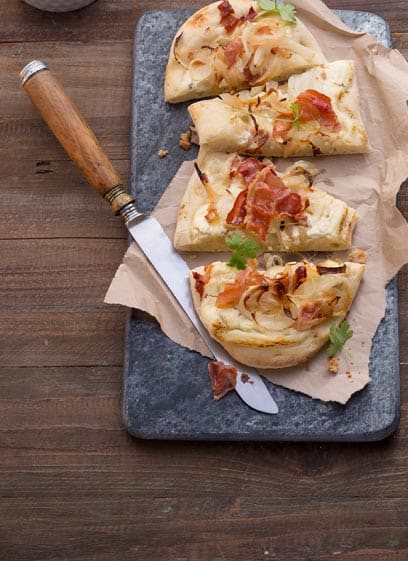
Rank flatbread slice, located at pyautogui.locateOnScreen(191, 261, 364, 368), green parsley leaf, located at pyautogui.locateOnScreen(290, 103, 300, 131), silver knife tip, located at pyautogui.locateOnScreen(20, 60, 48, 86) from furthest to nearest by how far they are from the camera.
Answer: silver knife tip, located at pyautogui.locateOnScreen(20, 60, 48, 86), green parsley leaf, located at pyautogui.locateOnScreen(290, 103, 300, 131), flatbread slice, located at pyautogui.locateOnScreen(191, 261, 364, 368)

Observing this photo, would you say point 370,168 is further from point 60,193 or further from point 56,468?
point 56,468

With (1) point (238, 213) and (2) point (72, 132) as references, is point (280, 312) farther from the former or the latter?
(2) point (72, 132)

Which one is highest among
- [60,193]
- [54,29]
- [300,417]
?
[54,29]

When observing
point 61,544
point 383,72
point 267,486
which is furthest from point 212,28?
point 61,544

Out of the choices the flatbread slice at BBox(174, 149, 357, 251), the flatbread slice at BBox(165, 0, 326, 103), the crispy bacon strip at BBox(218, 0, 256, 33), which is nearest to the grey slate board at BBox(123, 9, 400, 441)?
the flatbread slice at BBox(174, 149, 357, 251)

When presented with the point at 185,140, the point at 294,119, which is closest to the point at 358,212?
the point at 294,119

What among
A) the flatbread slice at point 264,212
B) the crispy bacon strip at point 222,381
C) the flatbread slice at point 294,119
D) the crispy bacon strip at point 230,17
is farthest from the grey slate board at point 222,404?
the crispy bacon strip at point 230,17

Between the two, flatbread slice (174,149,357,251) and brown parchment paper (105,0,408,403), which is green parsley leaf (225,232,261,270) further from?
brown parchment paper (105,0,408,403)
